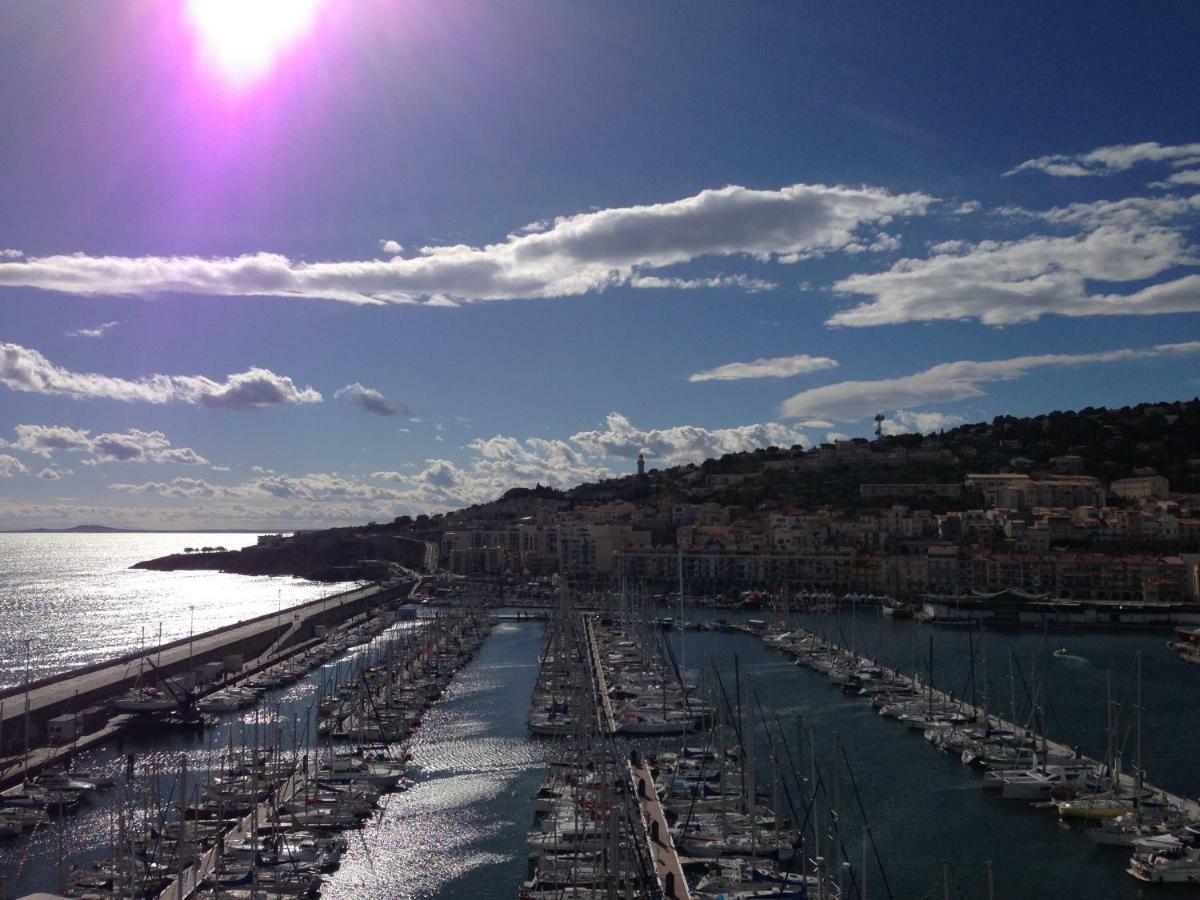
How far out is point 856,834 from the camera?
17.0 metres

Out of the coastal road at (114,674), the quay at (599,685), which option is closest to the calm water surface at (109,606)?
the coastal road at (114,674)

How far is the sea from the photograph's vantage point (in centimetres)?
1507

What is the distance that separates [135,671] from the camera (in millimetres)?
29312

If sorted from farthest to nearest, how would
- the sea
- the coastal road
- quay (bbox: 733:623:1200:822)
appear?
the coastal road < quay (bbox: 733:623:1200:822) < the sea

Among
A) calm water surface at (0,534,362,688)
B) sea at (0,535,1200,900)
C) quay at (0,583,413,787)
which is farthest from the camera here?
calm water surface at (0,534,362,688)

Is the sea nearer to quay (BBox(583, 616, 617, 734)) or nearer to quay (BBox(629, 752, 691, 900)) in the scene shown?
quay (BBox(583, 616, 617, 734))

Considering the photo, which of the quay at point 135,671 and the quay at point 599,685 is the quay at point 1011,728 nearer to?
the quay at point 599,685

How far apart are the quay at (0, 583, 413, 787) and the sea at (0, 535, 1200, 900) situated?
1.54m

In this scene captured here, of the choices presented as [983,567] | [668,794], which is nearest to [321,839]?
[668,794]

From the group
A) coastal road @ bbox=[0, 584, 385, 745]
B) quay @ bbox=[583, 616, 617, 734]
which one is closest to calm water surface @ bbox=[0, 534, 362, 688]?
coastal road @ bbox=[0, 584, 385, 745]

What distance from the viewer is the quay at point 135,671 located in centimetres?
2223

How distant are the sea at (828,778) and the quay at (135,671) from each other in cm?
154

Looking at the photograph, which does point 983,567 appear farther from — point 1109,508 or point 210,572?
point 210,572

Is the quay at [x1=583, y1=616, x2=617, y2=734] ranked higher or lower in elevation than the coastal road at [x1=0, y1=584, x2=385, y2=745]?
lower
